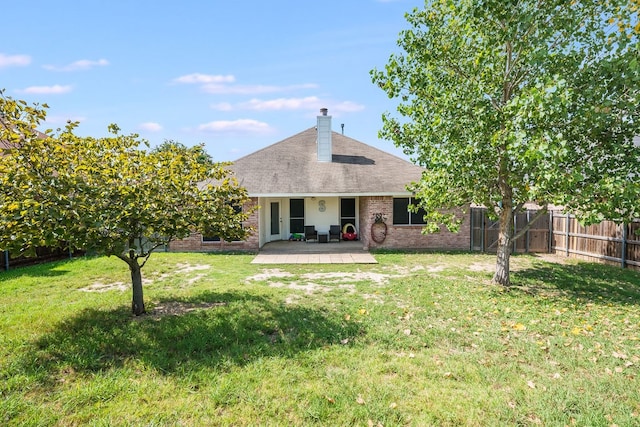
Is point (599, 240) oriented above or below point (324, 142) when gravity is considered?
below

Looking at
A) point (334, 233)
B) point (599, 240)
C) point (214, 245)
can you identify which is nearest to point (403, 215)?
point (334, 233)

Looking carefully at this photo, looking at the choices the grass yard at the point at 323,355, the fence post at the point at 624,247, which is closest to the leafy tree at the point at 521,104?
the grass yard at the point at 323,355

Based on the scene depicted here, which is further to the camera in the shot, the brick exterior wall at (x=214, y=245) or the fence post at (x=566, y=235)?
the brick exterior wall at (x=214, y=245)

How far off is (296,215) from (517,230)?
32.7 feet

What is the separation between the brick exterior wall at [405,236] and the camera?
48.0ft

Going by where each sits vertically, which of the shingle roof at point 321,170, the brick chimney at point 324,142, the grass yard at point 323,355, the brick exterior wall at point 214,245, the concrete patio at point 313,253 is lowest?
the grass yard at point 323,355

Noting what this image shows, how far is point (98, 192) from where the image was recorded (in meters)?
4.80

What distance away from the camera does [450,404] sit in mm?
3441

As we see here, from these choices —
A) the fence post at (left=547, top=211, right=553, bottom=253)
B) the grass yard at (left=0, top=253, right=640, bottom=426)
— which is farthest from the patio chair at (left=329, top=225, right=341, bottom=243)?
the fence post at (left=547, top=211, right=553, bottom=253)

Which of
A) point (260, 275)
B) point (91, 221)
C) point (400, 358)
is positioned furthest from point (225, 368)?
point (260, 275)

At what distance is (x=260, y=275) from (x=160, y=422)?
668cm

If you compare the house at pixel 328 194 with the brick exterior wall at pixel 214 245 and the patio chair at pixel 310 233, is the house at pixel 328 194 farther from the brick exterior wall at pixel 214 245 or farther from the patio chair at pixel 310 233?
the patio chair at pixel 310 233

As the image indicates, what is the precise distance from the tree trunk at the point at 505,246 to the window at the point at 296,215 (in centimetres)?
1071

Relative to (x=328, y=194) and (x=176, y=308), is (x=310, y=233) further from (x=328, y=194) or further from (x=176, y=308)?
(x=176, y=308)
